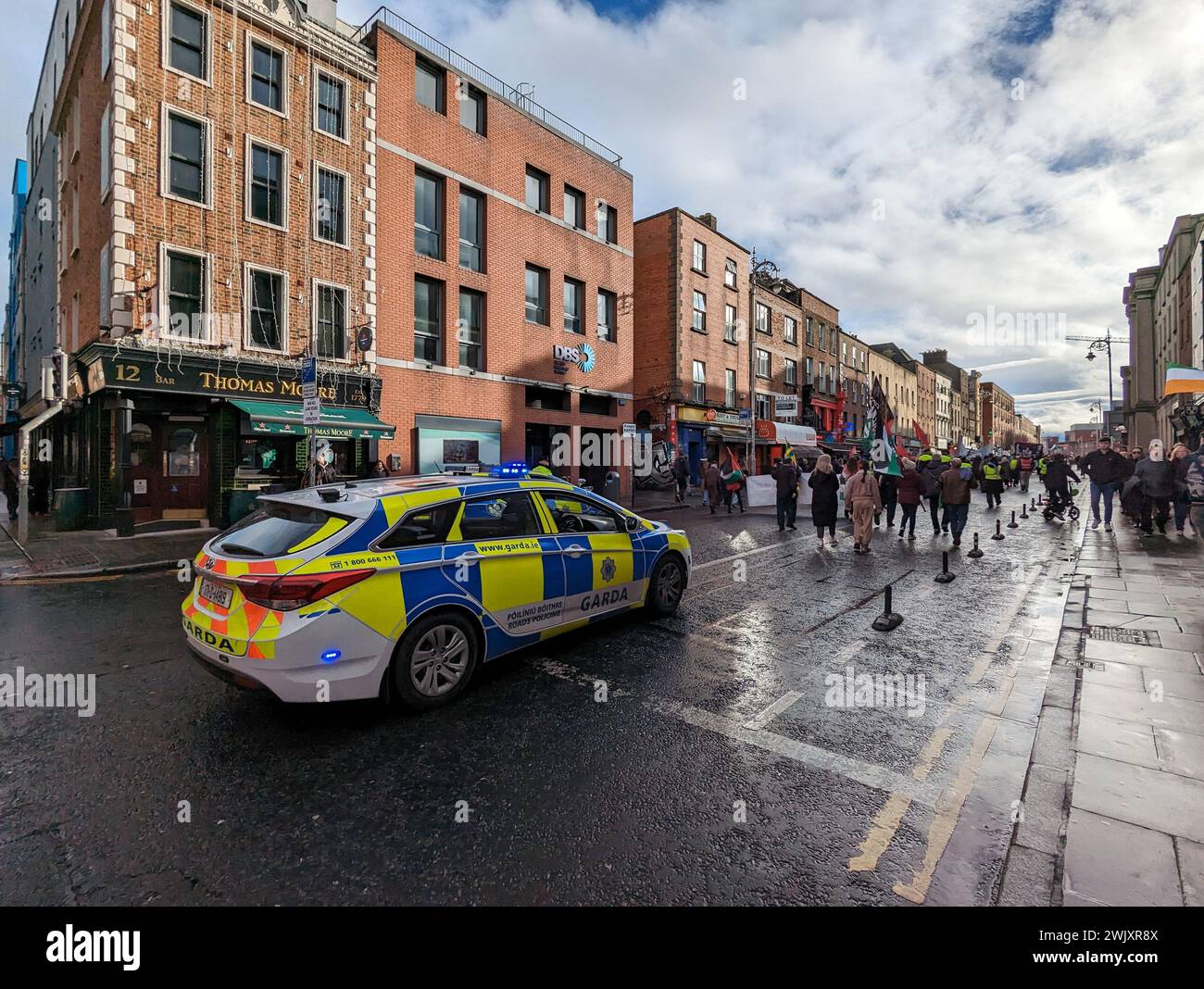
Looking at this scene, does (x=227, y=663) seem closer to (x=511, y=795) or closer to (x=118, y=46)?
(x=511, y=795)

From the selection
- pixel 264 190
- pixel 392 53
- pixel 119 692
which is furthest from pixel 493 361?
pixel 119 692

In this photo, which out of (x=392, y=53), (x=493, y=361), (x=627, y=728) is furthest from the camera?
(x=493, y=361)

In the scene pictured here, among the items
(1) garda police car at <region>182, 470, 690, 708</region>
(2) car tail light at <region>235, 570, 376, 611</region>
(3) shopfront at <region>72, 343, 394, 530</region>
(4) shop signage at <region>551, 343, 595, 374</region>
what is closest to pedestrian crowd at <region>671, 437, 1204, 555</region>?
(1) garda police car at <region>182, 470, 690, 708</region>

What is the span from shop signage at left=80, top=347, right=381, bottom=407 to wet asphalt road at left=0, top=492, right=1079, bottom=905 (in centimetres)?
931

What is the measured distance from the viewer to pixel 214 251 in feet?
47.4

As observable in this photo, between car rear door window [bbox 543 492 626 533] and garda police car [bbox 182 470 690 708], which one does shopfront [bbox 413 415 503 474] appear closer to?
car rear door window [bbox 543 492 626 533]

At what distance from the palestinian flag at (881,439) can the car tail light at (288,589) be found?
13.8m

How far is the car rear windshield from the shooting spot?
403 cm

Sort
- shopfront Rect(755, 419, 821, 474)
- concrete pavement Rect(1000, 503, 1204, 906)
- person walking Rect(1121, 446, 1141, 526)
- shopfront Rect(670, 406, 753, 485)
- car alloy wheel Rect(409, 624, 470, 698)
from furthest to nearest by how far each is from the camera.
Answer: shopfront Rect(755, 419, 821, 474) < shopfront Rect(670, 406, 753, 485) < person walking Rect(1121, 446, 1141, 526) < car alloy wheel Rect(409, 624, 470, 698) < concrete pavement Rect(1000, 503, 1204, 906)

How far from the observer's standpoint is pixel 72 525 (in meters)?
14.0

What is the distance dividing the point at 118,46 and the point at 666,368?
21.8 meters

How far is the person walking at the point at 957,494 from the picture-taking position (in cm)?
1214

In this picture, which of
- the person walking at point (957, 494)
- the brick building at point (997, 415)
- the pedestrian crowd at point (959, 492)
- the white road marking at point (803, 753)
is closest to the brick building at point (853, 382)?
the pedestrian crowd at point (959, 492)

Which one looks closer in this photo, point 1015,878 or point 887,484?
point 1015,878
